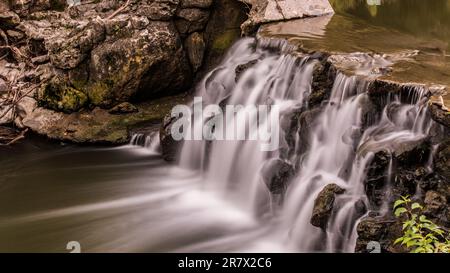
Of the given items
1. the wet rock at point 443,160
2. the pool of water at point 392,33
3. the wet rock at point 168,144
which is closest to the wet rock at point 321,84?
the pool of water at point 392,33

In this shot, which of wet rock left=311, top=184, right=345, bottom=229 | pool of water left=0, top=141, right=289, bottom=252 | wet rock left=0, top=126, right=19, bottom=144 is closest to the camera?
wet rock left=311, top=184, right=345, bottom=229

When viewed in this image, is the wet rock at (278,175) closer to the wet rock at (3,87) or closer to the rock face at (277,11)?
the rock face at (277,11)

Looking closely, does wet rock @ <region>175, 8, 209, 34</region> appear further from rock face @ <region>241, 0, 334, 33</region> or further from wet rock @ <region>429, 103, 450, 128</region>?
wet rock @ <region>429, 103, 450, 128</region>

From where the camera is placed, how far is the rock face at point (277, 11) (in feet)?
36.7

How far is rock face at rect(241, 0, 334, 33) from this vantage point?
1119 centimetres

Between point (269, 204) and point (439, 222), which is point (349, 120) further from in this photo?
point (439, 222)

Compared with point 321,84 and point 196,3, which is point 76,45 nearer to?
point 196,3

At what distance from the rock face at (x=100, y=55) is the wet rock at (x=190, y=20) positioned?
23 mm

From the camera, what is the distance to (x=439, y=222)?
535 cm

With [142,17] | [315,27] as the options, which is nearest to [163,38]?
[142,17]

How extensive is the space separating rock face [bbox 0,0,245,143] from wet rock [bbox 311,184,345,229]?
5262 millimetres

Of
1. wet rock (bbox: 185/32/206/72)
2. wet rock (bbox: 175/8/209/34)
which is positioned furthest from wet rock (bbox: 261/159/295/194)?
wet rock (bbox: 175/8/209/34)

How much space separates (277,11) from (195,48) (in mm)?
2146

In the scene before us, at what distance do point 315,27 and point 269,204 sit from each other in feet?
16.5
